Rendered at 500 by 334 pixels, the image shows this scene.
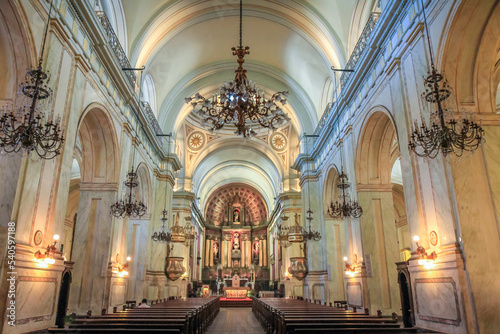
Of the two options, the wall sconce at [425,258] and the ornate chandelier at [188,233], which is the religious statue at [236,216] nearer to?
the ornate chandelier at [188,233]

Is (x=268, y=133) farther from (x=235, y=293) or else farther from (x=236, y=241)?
(x=236, y=241)

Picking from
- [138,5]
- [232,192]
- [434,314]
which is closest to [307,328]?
[434,314]

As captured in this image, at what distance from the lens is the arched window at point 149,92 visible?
14108 mm

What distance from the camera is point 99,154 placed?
408 inches

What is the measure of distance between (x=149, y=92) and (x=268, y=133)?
729 cm

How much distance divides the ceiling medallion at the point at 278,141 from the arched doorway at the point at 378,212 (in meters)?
12.5

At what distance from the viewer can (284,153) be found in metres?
23.2

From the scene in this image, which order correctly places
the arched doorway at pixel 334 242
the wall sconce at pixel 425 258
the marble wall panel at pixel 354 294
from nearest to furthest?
1. the wall sconce at pixel 425 258
2. the marble wall panel at pixel 354 294
3. the arched doorway at pixel 334 242

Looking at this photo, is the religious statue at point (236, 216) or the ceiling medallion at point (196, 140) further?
the religious statue at point (236, 216)

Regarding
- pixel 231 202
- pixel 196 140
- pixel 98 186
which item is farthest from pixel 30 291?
pixel 231 202

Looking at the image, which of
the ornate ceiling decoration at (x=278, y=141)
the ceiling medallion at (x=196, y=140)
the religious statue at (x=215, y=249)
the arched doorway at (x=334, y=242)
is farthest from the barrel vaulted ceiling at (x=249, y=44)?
the religious statue at (x=215, y=249)

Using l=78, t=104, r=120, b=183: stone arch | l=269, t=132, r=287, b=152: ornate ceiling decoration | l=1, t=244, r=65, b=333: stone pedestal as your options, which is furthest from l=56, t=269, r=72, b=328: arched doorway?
l=269, t=132, r=287, b=152: ornate ceiling decoration

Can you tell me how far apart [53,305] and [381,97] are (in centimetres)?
812

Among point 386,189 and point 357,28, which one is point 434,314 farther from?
point 357,28
